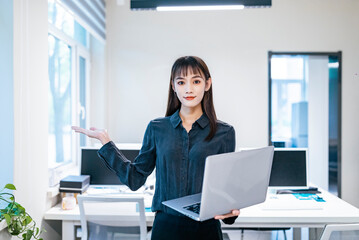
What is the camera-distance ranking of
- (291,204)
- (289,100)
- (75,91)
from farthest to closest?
(289,100)
(75,91)
(291,204)

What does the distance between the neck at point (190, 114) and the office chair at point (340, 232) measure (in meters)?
0.77

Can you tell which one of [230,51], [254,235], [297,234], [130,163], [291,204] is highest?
[230,51]

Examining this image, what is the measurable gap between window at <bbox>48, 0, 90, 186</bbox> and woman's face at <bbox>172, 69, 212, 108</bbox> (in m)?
1.77

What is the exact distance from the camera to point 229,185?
1139 millimetres

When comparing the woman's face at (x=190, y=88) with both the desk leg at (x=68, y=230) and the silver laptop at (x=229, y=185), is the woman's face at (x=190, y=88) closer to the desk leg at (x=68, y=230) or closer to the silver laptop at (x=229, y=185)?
the silver laptop at (x=229, y=185)

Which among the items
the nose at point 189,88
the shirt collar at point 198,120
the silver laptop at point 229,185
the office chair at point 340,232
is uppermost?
the nose at point 189,88

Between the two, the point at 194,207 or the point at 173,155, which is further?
the point at 173,155

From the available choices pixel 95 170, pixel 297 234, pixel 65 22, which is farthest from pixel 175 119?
pixel 65 22

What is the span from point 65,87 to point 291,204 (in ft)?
7.64

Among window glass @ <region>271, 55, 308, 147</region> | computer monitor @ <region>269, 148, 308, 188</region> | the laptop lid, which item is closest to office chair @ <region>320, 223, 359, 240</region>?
the laptop lid

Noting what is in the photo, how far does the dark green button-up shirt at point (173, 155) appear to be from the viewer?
131 centimetres

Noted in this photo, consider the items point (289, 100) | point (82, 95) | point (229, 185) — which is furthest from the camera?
point (289, 100)

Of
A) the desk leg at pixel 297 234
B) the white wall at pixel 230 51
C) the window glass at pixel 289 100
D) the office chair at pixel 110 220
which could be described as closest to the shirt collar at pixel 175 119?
the office chair at pixel 110 220

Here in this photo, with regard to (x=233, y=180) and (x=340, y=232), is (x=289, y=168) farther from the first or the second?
(x=233, y=180)
